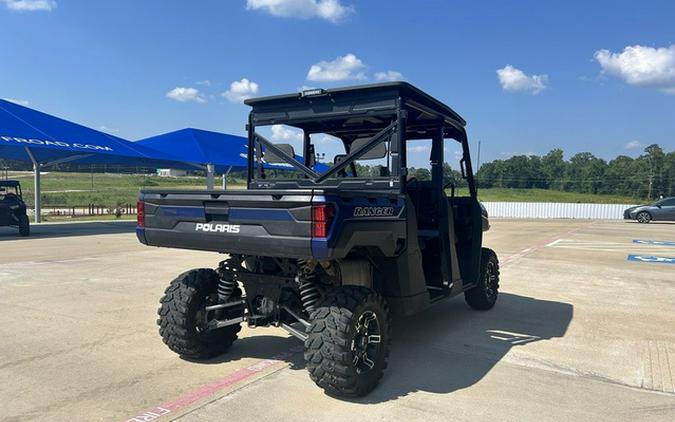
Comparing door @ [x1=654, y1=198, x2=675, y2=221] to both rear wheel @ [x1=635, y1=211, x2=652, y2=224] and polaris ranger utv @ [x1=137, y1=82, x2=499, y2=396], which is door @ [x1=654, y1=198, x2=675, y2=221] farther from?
polaris ranger utv @ [x1=137, y1=82, x2=499, y2=396]

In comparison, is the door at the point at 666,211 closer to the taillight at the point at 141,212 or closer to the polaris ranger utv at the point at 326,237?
the polaris ranger utv at the point at 326,237

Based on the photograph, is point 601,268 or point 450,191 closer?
point 450,191

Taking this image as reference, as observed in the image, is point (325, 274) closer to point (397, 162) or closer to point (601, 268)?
point (397, 162)

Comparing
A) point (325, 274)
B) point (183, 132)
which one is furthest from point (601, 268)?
point (183, 132)

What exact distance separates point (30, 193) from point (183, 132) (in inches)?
1042

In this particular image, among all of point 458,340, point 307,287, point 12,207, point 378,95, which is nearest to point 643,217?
point 458,340

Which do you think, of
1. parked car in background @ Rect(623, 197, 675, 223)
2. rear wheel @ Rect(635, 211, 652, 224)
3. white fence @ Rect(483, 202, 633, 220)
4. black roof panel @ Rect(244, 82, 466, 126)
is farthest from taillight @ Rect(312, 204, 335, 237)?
white fence @ Rect(483, 202, 633, 220)

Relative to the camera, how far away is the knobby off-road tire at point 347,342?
11.6 feet

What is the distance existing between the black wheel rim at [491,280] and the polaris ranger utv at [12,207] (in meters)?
15.9

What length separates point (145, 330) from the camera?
546cm

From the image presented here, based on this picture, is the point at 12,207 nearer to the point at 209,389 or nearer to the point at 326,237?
the point at 209,389

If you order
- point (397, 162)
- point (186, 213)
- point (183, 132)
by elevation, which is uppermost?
point (183, 132)

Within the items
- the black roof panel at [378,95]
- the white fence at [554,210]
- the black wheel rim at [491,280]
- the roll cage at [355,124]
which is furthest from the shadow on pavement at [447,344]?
the white fence at [554,210]

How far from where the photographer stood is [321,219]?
3.34m
